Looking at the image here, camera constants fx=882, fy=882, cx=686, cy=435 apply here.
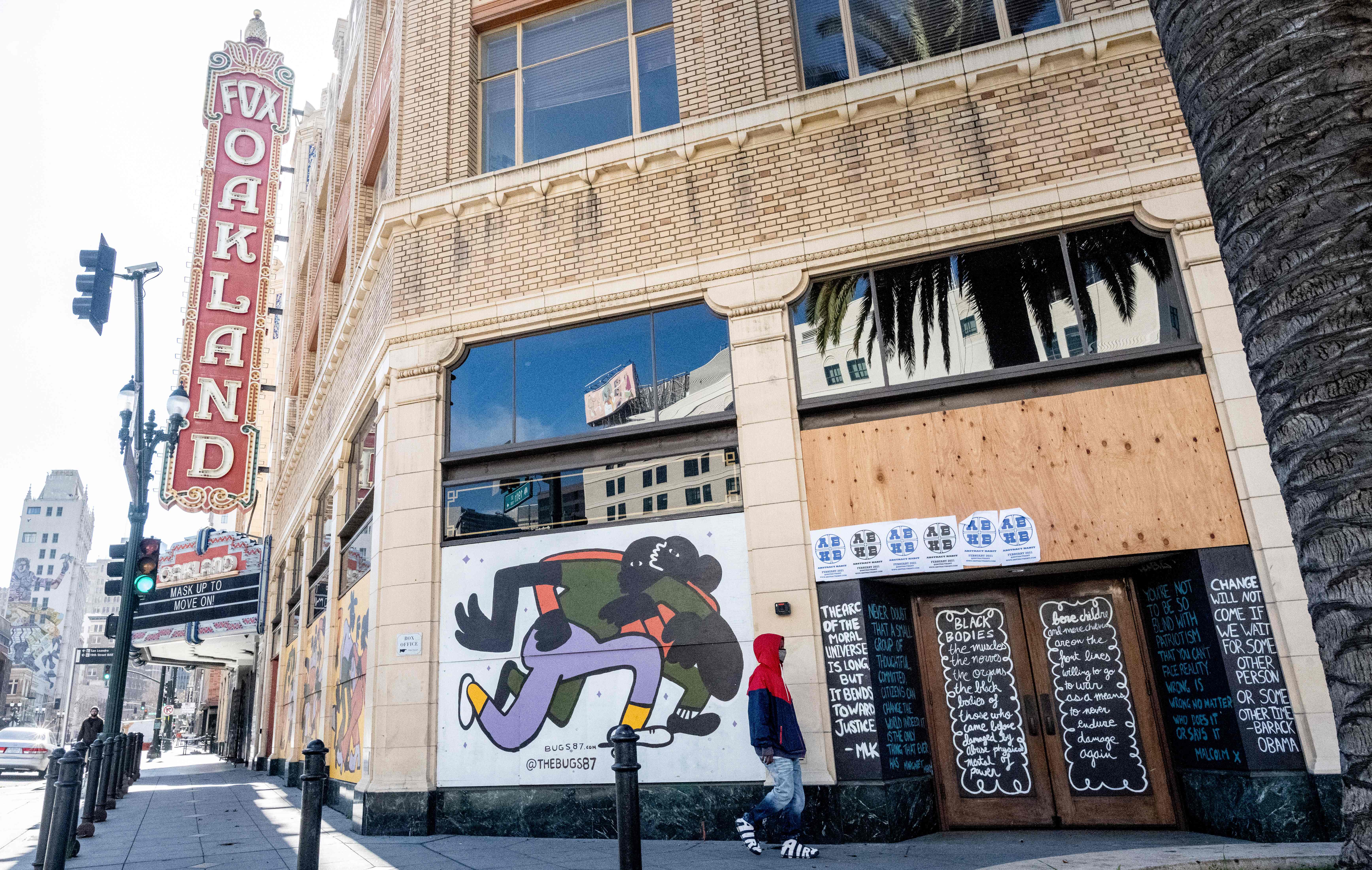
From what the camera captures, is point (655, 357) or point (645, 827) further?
point (655, 357)

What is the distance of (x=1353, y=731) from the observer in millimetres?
2859

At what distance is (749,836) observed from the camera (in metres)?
7.37

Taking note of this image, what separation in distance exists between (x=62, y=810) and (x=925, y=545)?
7.27 m

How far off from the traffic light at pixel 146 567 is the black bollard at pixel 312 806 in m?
8.63

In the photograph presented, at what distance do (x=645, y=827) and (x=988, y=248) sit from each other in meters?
6.76

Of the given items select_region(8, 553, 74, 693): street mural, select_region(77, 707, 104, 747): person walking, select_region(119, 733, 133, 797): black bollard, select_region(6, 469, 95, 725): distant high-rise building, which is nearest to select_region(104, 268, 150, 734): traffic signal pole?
select_region(119, 733, 133, 797): black bollard

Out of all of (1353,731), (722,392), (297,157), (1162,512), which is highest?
(297,157)

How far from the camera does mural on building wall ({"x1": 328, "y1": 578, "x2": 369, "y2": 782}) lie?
439 inches

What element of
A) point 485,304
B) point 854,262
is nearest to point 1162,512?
point 854,262

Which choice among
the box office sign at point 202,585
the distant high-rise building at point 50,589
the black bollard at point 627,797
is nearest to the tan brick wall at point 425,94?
the black bollard at point 627,797

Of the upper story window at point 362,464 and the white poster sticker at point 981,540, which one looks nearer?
the white poster sticker at point 981,540

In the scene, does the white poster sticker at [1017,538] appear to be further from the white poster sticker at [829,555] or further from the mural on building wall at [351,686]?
the mural on building wall at [351,686]

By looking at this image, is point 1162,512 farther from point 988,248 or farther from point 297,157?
point 297,157

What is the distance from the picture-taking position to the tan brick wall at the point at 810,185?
9.12m
